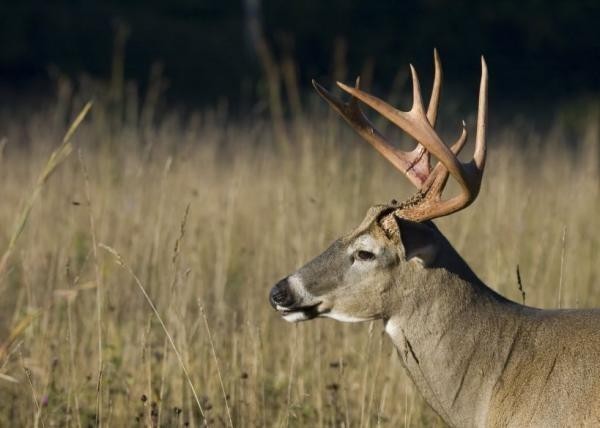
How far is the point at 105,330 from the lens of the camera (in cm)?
611

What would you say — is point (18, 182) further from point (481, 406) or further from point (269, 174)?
point (481, 406)

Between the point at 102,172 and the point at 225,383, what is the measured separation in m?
3.42

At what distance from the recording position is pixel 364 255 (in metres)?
4.75

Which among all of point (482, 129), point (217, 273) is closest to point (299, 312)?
point (482, 129)

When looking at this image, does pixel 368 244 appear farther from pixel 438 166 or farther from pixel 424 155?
pixel 424 155

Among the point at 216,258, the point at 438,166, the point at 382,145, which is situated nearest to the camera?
the point at 438,166

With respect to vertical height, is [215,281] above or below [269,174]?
below

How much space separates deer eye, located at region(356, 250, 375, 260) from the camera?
475cm

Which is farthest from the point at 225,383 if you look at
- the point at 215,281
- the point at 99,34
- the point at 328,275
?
the point at 99,34

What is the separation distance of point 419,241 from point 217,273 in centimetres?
303

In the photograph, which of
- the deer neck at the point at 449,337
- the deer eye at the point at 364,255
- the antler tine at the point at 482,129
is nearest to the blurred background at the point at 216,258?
the deer neck at the point at 449,337

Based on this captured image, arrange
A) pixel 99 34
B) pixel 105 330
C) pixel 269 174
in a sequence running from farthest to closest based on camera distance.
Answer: pixel 99 34 < pixel 269 174 < pixel 105 330

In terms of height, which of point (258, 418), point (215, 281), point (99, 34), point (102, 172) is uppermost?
point (99, 34)

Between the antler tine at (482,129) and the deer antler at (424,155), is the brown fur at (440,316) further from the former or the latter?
the antler tine at (482,129)
